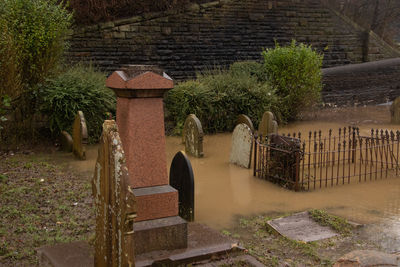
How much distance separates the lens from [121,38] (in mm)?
15094

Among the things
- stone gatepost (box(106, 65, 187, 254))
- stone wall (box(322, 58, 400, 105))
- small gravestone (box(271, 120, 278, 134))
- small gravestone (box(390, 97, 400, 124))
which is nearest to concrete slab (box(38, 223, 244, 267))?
stone gatepost (box(106, 65, 187, 254))

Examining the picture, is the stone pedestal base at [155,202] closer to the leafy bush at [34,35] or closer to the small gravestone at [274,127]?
the small gravestone at [274,127]

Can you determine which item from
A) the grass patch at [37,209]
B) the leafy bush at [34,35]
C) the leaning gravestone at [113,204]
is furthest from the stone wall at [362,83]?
the leaning gravestone at [113,204]

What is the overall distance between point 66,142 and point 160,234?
625cm

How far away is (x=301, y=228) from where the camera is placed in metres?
5.55

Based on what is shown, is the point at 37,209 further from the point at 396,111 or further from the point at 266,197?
the point at 396,111

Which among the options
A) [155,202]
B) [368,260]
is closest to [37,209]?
[155,202]

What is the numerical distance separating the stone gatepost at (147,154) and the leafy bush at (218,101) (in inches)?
288

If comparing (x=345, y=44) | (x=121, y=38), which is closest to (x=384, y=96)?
(x=345, y=44)

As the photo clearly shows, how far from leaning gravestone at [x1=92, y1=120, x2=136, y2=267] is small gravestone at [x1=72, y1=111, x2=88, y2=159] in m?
5.92

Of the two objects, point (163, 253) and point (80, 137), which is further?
point (80, 137)

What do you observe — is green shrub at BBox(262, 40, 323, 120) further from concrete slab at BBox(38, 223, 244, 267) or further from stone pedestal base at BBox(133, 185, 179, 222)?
stone pedestal base at BBox(133, 185, 179, 222)

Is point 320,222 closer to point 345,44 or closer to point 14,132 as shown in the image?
point 14,132

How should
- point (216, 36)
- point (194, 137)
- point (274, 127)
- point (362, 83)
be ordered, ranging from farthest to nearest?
point (362, 83), point (216, 36), point (274, 127), point (194, 137)
